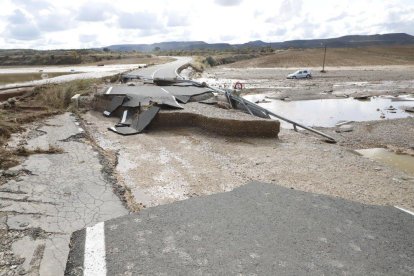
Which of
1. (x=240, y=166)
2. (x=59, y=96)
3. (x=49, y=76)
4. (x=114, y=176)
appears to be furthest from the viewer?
(x=49, y=76)

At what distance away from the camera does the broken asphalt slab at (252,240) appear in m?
3.76

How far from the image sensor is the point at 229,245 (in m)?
4.15

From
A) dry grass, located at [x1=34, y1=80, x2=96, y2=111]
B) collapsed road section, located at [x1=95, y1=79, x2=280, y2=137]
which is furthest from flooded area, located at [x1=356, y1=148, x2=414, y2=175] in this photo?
dry grass, located at [x1=34, y1=80, x2=96, y2=111]

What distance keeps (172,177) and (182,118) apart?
16.2 feet

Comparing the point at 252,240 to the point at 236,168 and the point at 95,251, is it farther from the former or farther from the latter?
the point at 236,168

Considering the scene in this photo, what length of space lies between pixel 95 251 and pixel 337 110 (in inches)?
702

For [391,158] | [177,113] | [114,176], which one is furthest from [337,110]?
[114,176]

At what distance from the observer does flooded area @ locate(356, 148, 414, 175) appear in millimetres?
9500

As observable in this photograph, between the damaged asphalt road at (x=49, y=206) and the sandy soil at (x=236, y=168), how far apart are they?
71 cm

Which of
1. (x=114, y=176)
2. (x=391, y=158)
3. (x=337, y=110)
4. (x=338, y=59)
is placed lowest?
(x=337, y=110)

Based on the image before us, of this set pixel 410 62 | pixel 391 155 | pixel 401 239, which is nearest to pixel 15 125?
pixel 401 239

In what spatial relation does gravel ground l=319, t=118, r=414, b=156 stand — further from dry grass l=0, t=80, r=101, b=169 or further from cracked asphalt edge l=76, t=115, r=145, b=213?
dry grass l=0, t=80, r=101, b=169

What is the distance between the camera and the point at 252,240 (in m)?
4.27

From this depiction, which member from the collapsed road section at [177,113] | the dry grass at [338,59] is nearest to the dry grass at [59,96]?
the collapsed road section at [177,113]
